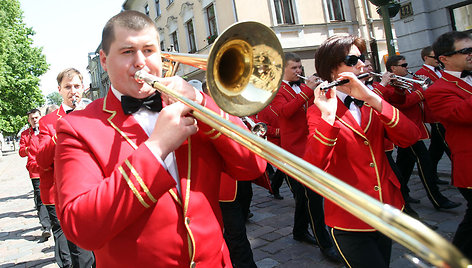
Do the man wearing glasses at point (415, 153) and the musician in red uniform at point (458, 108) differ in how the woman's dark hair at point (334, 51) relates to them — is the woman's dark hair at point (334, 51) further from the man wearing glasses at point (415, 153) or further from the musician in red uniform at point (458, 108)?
the man wearing glasses at point (415, 153)

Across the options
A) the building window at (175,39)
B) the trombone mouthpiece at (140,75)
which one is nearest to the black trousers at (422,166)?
the trombone mouthpiece at (140,75)

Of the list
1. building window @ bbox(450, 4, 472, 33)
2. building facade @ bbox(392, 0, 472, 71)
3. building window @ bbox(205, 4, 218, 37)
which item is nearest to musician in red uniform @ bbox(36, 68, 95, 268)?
building facade @ bbox(392, 0, 472, 71)

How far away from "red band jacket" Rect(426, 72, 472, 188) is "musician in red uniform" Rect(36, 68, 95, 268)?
12.0 feet

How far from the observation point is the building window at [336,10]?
1872 cm

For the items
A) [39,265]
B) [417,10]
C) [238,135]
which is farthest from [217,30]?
[238,135]

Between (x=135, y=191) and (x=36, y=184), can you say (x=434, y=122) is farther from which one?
(x=36, y=184)

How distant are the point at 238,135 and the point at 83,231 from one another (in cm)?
65

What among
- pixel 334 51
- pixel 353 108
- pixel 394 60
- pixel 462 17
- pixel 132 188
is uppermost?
pixel 462 17

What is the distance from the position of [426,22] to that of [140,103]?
986 cm

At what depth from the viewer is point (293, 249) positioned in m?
4.20

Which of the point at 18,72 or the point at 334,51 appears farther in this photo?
the point at 18,72

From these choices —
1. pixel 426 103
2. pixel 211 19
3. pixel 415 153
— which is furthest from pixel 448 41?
pixel 211 19

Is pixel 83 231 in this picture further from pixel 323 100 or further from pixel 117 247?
pixel 323 100

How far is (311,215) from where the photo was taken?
4043 mm
